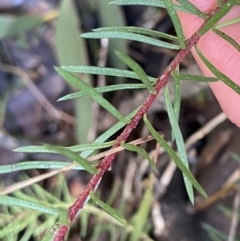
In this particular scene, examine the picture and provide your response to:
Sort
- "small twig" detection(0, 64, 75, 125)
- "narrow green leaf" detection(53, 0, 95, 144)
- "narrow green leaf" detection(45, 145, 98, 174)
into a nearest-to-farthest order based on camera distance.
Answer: "narrow green leaf" detection(45, 145, 98, 174) < "narrow green leaf" detection(53, 0, 95, 144) < "small twig" detection(0, 64, 75, 125)

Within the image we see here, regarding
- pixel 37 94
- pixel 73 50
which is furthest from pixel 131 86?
pixel 37 94

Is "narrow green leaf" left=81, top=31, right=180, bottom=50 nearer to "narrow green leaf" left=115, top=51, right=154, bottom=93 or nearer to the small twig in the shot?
"narrow green leaf" left=115, top=51, right=154, bottom=93

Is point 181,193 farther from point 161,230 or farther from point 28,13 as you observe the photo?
point 28,13

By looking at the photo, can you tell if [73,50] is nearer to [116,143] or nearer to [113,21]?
[113,21]

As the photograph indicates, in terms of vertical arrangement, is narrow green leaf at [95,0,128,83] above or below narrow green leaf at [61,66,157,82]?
below

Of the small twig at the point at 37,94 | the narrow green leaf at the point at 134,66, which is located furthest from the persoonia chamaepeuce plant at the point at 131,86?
the small twig at the point at 37,94

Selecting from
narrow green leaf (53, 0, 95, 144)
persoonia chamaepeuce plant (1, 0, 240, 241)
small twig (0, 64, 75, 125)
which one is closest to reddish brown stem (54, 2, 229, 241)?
persoonia chamaepeuce plant (1, 0, 240, 241)

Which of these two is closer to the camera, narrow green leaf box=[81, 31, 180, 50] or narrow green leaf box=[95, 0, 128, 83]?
narrow green leaf box=[81, 31, 180, 50]

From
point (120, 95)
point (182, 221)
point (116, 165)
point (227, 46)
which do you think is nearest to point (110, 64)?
point (120, 95)
